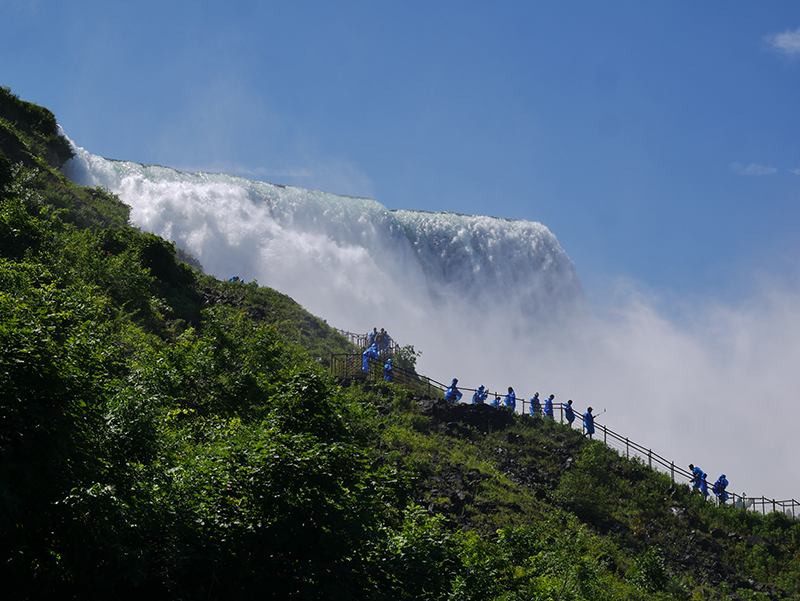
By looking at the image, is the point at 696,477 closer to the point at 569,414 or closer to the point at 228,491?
the point at 569,414

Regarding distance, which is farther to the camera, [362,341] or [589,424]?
[362,341]

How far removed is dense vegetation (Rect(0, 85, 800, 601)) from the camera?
249 inches

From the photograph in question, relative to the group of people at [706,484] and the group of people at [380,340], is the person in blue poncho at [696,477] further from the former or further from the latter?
the group of people at [380,340]

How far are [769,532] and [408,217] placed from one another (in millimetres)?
61546

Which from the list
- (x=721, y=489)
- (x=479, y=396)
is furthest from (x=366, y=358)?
(x=721, y=489)

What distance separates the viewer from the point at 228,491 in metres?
8.05

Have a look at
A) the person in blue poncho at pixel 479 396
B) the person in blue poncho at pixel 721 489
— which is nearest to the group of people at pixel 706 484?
the person in blue poncho at pixel 721 489

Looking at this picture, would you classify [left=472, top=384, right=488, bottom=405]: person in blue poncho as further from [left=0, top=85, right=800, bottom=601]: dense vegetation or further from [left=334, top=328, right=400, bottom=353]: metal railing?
[left=0, top=85, right=800, bottom=601]: dense vegetation

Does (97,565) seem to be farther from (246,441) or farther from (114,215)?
(114,215)

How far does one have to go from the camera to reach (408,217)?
81938mm

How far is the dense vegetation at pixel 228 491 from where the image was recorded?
20.7ft

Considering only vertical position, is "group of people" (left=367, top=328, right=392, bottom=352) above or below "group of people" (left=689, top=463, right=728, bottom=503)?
above

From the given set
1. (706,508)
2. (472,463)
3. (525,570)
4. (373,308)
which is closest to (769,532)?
(706,508)

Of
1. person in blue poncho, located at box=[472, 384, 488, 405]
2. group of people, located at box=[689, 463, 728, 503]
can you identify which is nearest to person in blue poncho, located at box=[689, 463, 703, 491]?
group of people, located at box=[689, 463, 728, 503]
